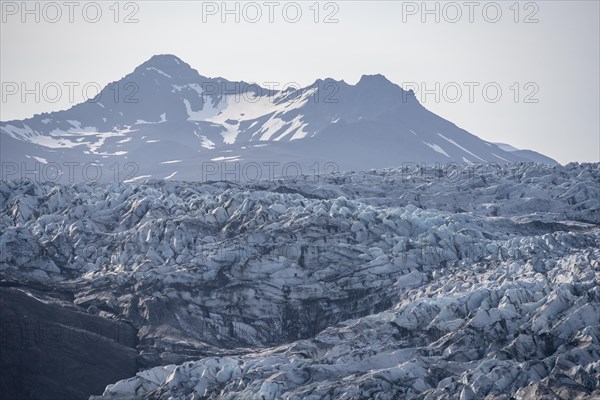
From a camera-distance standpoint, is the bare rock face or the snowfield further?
the bare rock face

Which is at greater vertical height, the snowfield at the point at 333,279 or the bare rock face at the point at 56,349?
the snowfield at the point at 333,279

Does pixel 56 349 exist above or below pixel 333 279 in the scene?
below

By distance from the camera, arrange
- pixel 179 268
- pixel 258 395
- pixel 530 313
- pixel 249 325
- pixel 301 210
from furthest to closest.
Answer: pixel 301 210 → pixel 179 268 → pixel 249 325 → pixel 530 313 → pixel 258 395

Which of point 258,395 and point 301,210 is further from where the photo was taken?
point 301,210

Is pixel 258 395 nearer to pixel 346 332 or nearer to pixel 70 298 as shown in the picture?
pixel 346 332

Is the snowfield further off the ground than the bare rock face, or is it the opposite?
the snowfield

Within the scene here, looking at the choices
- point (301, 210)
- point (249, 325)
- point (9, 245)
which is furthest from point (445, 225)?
point (9, 245)

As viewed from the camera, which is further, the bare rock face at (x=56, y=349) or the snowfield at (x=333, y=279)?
the bare rock face at (x=56, y=349)

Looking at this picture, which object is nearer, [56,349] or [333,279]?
[56,349]
